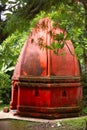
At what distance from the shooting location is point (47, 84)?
11805 mm

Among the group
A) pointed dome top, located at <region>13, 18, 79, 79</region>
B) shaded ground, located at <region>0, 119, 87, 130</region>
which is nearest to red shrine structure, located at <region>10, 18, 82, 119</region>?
pointed dome top, located at <region>13, 18, 79, 79</region>

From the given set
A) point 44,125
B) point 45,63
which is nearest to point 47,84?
point 45,63

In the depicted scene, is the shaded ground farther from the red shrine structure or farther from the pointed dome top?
the pointed dome top

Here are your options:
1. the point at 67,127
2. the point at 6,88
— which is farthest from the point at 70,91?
the point at 6,88

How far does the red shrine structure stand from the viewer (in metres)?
11.9

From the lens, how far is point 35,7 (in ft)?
19.0

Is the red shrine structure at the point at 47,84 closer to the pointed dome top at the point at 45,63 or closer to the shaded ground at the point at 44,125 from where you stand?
the pointed dome top at the point at 45,63

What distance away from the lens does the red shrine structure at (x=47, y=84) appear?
1192 cm

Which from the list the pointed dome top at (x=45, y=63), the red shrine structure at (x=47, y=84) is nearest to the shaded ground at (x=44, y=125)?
the red shrine structure at (x=47, y=84)

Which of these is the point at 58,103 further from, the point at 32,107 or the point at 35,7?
the point at 35,7

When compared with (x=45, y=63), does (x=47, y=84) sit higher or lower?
lower

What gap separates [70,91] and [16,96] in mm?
2142

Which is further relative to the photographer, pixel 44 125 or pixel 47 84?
pixel 47 84

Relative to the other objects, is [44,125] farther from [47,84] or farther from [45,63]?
[45,63]
